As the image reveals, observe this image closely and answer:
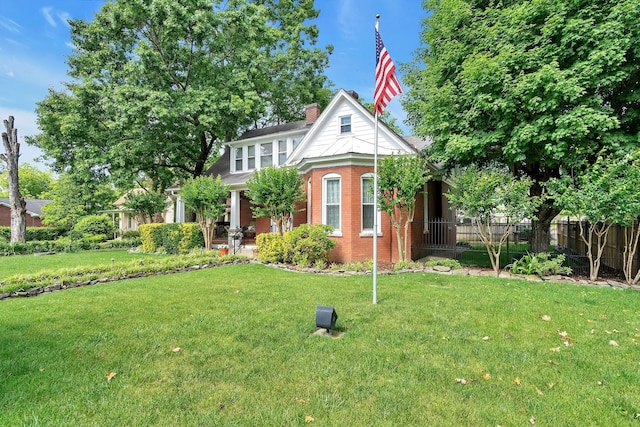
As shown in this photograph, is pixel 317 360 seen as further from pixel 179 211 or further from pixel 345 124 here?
pixel 179 211

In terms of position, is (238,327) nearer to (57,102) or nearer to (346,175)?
(346,175)

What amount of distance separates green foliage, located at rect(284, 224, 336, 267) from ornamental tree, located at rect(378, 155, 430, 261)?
2.21 m

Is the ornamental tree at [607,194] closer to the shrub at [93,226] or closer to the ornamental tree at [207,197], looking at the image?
the ornamental tree at [207,197]

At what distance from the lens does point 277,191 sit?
11.9 meters

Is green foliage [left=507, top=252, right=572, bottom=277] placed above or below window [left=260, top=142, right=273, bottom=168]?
below

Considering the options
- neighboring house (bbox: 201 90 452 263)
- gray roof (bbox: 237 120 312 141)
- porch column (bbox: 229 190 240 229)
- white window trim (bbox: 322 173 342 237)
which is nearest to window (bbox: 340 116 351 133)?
neighboring house (bbox: 201 90 452 263)

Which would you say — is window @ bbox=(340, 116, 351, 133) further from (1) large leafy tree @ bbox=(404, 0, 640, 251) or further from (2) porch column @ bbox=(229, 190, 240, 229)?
(2) porch column @ bbox=(229, 190, 240, 229)

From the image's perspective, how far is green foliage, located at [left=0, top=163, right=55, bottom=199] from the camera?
46500 millimetres

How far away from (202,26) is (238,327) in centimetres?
1741

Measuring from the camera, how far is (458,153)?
32.7 ft

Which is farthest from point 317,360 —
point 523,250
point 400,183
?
point 523,250

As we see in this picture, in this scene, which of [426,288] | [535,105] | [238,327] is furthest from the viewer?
[535,105]

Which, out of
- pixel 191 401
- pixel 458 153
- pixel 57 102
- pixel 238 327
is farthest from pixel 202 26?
pixel 191 401

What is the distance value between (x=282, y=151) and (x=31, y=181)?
51437 millimetres
